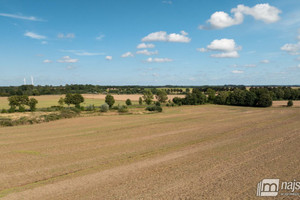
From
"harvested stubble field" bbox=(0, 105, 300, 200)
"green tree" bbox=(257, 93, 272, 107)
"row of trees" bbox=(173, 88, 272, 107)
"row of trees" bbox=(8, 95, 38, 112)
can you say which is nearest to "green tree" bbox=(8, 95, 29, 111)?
"row of trees" bbox=(8, 95, 38, 112)

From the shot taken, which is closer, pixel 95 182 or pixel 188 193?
pixel 188 193

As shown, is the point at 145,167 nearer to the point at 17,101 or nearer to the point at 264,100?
the point at 17,101

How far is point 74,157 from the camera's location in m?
20.2

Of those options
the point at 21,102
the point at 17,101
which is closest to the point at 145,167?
the point at 21,102

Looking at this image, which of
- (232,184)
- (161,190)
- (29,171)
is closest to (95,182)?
(161,190)

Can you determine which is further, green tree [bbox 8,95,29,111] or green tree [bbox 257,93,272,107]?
green tree [bbox 257,93,272,107]

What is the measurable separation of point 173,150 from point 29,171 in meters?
14.2

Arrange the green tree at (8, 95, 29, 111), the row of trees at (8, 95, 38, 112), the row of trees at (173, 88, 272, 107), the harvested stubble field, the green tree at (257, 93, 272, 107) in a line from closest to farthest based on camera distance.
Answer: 1. the harvested stubble field
2. the row of trees at (8, 95, 38, 112)
3. the green tree at (8, 95, 29, 111)
4. the green tree at (257, 93, 272, 107)
5. the row of trees at (173, 88, 272, 107)

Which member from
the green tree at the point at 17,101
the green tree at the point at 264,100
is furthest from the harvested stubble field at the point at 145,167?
the green tree at the point at 264,100

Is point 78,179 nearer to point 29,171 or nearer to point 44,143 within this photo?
point 29,171

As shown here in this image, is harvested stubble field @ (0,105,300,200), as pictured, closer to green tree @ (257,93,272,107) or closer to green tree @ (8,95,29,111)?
green tree @ (8,95,29,111)

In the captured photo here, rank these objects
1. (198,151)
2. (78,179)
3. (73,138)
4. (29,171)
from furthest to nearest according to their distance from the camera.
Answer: (73,138)
(198,151)
(29,171)
(78,179)

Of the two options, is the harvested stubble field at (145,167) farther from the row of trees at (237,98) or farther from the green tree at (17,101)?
the row of trees at (237,98)

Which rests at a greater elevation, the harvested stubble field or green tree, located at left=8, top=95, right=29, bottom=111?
green tree, located at left=8, top=95, right=29, bottom=111
